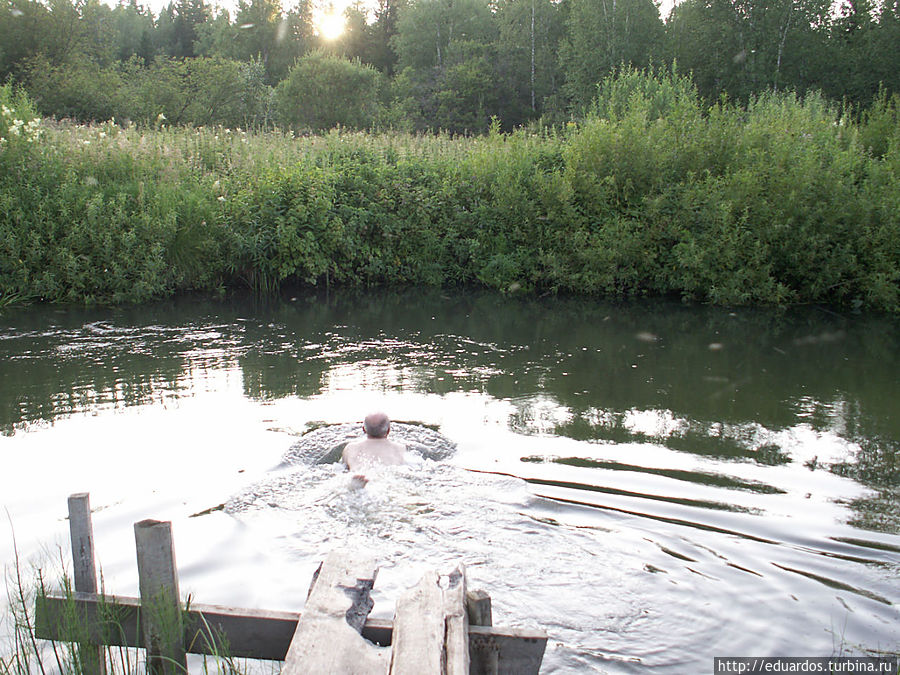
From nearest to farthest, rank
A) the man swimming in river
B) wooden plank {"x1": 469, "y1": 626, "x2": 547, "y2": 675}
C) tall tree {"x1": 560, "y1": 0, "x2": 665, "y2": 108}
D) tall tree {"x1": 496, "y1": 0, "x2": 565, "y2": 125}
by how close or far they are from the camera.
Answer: wooden plank {"x1": 469, "y1": 626, "x2": 547, "y2": 675}, the man swimming in river, tall tree {"x1": 560, "y1": 0, "x2": 665, "y2": 108}, tall tree {"x1": 496, "y1": 0, "x2": 565, "y2": 125}

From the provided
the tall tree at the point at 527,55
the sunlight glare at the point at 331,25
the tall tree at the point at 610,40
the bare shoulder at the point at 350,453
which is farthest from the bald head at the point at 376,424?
the sunlight glare at the point at 331,25

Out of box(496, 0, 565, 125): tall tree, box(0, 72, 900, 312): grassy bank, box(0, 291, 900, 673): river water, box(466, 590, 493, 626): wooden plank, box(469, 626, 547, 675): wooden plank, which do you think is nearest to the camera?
box(469, 626, 547, 675): wooden plank

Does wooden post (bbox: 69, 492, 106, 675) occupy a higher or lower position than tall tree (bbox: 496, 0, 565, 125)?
lower

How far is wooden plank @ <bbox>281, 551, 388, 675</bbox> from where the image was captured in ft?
10.1

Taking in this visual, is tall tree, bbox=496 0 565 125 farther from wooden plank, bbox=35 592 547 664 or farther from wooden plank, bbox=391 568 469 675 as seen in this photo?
wooden plank, bbox=35 592 547 664

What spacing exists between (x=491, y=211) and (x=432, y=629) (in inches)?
595

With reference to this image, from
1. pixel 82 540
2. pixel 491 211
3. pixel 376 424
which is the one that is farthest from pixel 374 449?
pixel 491 211

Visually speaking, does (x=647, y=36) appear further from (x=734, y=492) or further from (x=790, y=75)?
(x=734, y=492)

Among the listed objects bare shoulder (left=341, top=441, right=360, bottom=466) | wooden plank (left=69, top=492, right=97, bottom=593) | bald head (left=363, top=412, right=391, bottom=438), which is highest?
wooden plank (left=69, top=492, right=97, bottom=593)

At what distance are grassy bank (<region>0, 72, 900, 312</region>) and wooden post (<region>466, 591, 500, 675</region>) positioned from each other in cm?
1293

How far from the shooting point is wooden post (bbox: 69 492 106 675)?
332 cm

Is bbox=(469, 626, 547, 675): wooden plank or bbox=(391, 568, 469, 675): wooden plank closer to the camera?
bbox=(391, 568, 469, 675): wooden plank

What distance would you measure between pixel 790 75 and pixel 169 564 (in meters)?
46.7

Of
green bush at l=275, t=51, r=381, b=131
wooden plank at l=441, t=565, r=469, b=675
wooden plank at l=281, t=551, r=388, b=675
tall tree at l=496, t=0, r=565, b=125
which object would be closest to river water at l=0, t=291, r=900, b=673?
wooden plank at l=441, t=565, r=469, b=675
